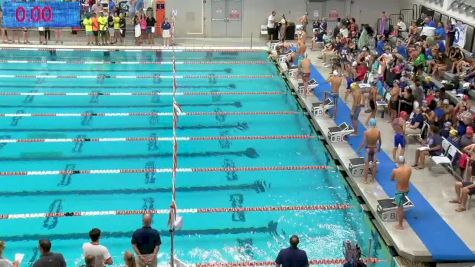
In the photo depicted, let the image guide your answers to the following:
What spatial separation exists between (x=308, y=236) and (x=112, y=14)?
15775 mm

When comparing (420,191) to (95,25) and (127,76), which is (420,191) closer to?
(127,76)

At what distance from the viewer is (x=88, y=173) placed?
→ 11.9 meters

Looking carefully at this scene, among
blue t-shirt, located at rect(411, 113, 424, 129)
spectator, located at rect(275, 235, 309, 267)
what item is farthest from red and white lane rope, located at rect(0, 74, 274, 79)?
spectator, located at rect(275, 235, 309, 267)

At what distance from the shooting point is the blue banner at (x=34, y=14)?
73.9ft

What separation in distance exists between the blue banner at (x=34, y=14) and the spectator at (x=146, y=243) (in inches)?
673

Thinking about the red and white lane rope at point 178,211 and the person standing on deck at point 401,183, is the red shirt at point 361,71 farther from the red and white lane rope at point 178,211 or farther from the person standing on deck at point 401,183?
the person standing on deck at point 401,183

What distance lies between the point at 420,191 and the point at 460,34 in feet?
29.3

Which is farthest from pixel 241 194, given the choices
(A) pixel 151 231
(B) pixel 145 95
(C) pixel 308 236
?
(B) pixel 145 95

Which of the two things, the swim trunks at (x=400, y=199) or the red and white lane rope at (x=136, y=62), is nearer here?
the swim trunks at (x=400, y=199)

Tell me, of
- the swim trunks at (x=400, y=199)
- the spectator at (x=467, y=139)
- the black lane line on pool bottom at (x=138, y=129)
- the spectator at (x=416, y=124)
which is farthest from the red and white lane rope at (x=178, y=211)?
the black lane line on pool bottom at (x=138, y=129)

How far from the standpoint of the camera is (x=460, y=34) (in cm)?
1816

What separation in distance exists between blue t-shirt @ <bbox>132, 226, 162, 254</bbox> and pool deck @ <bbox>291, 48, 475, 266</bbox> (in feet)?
12.4

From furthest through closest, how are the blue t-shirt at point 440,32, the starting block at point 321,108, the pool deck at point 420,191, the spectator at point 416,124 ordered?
1. the blue t-shirt at point 440,32
2. the starting block at point 321,108
3. the spectator at point 416,124
4. the pool deck at point 420,191

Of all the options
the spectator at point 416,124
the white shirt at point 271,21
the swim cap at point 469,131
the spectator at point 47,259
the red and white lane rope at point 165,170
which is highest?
the white shirt at point 271,21
